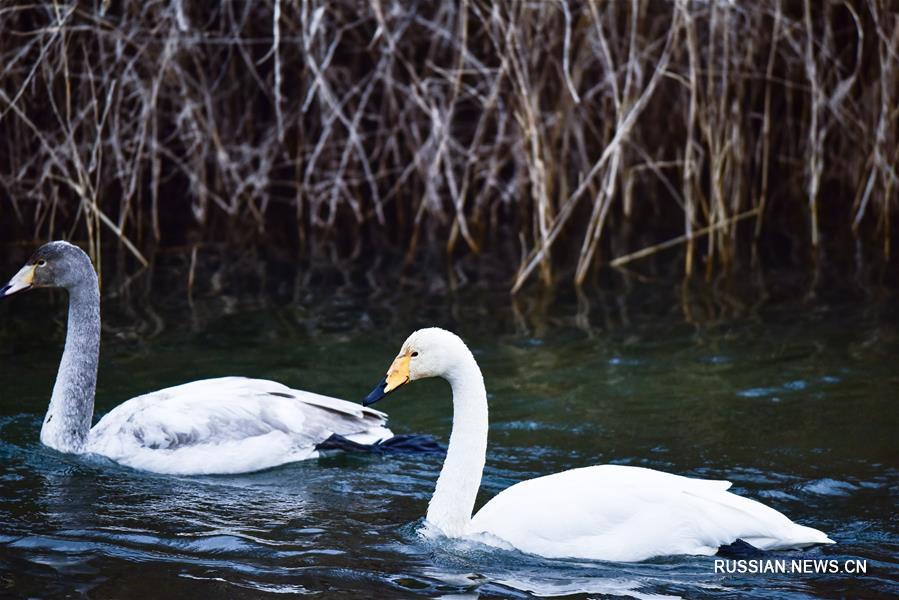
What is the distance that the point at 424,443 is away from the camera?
6828 mm

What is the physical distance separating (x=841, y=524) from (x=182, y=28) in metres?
5.83

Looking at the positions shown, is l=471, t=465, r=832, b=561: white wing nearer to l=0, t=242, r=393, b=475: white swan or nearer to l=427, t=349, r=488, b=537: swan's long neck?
l=427, t=349, r=488, b=537: swan's long neck

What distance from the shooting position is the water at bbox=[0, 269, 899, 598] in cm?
515

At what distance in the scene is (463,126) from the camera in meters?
12.8

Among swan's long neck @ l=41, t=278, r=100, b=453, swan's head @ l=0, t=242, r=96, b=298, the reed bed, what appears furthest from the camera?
the reed bed

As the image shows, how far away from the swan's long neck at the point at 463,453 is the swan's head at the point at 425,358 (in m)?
0.03

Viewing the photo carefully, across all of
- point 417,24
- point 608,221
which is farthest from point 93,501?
point 608,221

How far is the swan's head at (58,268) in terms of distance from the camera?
7234 mm

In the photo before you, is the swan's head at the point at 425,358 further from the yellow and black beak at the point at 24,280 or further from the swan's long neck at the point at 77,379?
the yellow and black beak at the point at 24,280

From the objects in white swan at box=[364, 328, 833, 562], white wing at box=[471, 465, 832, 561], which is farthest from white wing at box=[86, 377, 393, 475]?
white wing at box=[471, 465, 832, 561]

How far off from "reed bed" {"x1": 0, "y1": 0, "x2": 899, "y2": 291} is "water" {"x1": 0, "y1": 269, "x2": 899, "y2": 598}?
94 centimetres

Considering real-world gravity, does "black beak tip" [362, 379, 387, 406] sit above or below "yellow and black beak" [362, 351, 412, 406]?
below

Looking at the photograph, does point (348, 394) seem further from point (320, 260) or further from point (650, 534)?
point (320, 260)

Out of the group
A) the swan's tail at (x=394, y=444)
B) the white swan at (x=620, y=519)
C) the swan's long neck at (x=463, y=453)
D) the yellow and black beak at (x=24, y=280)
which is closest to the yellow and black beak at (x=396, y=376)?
the swan's long neck at (x=463, y=453)
